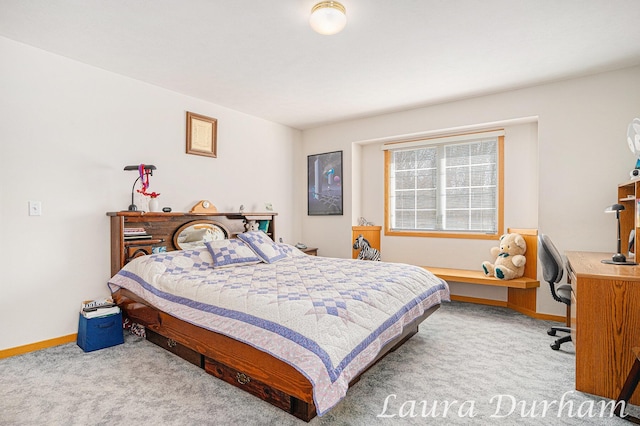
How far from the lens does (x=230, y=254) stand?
11.0 ft

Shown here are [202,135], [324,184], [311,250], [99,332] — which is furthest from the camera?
[324,184]

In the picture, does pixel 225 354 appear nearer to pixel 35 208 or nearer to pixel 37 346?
pixel 37 346

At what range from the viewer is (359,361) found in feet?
5.87

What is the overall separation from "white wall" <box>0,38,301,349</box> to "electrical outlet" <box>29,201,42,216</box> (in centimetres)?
4

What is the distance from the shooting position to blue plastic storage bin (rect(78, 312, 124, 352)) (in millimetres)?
2764

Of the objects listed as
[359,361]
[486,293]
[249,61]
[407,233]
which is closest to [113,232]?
[249,61]

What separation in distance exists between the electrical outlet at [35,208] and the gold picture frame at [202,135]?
1527 mm

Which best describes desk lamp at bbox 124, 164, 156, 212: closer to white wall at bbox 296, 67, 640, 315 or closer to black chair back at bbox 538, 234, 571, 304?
white wall at bbox 296, 67, 640, 315

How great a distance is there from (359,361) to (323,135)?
414 cm

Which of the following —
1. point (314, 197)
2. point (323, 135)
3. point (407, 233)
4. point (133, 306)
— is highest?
point (323, 135)

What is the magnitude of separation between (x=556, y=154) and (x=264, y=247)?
331cm

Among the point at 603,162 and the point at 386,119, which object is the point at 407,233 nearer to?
the point at 386,119

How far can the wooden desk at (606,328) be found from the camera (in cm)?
196

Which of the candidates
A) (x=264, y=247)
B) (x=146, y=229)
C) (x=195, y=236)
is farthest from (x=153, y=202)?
(x=264, y=247)
